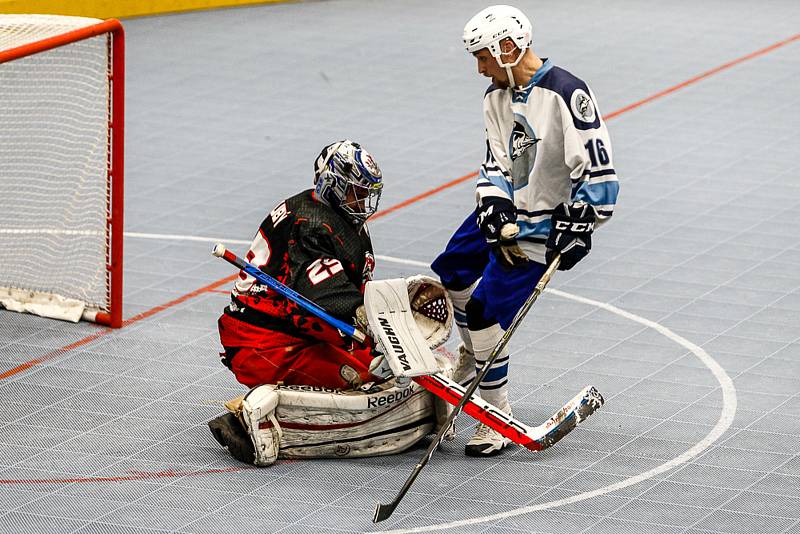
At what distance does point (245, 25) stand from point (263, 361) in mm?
8716

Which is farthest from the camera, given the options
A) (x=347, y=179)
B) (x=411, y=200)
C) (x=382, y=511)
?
(x=411, y=200)

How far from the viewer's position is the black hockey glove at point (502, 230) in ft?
18.6

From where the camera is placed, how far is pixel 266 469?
226 inches

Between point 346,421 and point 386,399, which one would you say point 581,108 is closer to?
point 386,399

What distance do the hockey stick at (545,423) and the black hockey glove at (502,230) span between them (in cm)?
13

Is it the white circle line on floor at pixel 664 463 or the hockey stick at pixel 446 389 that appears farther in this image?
the hockey stick at pixel 446 389

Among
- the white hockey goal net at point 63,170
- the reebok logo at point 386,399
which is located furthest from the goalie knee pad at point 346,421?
the white hockey goal net at point 63,170

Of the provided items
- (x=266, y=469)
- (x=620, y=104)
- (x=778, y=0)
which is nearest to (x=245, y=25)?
(x=620, y=104)

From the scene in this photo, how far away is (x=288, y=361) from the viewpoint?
19.4 ft

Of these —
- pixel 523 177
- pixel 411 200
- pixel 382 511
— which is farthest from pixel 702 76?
pixel 382 511

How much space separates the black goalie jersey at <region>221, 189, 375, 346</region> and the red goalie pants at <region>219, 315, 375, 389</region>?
0.06 ft

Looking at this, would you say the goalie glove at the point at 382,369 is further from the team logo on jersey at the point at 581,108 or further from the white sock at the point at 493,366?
the team logo on jersey at the point at 581,108

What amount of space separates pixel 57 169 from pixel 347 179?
2.79 m

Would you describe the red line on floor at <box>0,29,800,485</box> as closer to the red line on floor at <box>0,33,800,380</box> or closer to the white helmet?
the red line on floor at <box>0,33,800,380</box>
